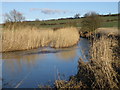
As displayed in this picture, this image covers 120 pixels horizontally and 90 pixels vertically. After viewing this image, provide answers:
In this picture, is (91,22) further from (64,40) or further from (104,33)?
(64,40)

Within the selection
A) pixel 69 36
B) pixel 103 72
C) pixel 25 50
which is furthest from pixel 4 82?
pixel 69 36

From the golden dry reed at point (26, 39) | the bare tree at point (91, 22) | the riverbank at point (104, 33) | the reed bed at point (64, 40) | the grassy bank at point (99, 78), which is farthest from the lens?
the bare tree at point (91, 22)

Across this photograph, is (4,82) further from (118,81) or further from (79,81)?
(118,81)

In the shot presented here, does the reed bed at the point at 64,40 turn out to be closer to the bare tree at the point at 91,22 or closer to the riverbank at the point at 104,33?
the riverbank at the point at 104,33

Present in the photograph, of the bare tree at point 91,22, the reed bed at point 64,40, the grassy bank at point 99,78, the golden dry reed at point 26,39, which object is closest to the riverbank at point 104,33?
the bare tree at point 91,22

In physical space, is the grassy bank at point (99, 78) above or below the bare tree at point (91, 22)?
below

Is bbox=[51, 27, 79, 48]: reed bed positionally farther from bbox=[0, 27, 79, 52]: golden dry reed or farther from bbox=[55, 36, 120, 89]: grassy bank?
bbox=[55, 36, 120, 89]: grassy bank

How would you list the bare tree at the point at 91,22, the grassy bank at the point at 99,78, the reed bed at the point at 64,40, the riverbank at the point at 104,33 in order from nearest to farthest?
the grassy bank at the point at 99,78 → the riverbank at the point at 104,33 → the reed bed at the point at 64,40 → the bare tree at the point at 91,22

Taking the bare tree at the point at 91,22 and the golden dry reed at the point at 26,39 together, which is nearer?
the golden dry reed at the point at 26,39

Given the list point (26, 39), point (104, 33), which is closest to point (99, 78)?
point (26, 39)

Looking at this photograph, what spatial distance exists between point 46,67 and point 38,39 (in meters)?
6.92

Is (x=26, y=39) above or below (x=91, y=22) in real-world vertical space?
below

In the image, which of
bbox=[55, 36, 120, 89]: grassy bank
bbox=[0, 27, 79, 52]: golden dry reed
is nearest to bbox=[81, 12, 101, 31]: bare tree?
bbox=[0, 27, 79, 52]: golden dry reed

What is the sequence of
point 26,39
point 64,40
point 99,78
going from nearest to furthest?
1. point 99,78
2. point 26,39
3. point 64,40
